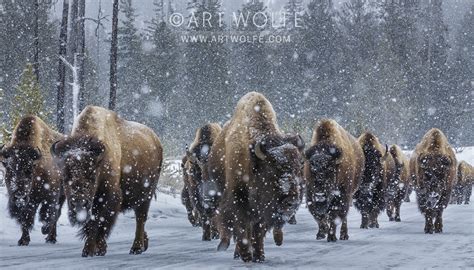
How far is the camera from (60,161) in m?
8.55

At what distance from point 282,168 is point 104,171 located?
239 centimetres

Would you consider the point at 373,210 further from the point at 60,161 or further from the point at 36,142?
the point at 60,161

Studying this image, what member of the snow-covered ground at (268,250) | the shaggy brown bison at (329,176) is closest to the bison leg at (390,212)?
the snow-covered ground at (268,250)

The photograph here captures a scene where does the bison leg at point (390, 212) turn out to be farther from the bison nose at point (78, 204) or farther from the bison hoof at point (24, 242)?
the bison nose at point (78, 204)

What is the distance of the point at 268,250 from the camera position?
1011 centimetres

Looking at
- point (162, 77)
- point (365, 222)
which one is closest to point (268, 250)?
point (365, 222)

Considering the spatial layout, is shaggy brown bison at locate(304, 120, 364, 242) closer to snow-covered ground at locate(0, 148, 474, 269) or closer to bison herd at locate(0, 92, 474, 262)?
bison herd at locate(0, 92, 474, 262)

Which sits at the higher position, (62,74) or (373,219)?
(62,74)

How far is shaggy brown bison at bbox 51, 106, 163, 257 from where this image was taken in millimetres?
8344

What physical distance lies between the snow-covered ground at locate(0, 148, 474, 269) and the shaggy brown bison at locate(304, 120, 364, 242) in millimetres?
447

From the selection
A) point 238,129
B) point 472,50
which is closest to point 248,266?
point 238,129

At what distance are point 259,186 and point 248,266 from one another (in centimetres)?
91

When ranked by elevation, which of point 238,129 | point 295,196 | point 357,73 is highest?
point 357,73

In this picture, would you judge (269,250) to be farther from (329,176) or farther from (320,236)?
(320,236)
